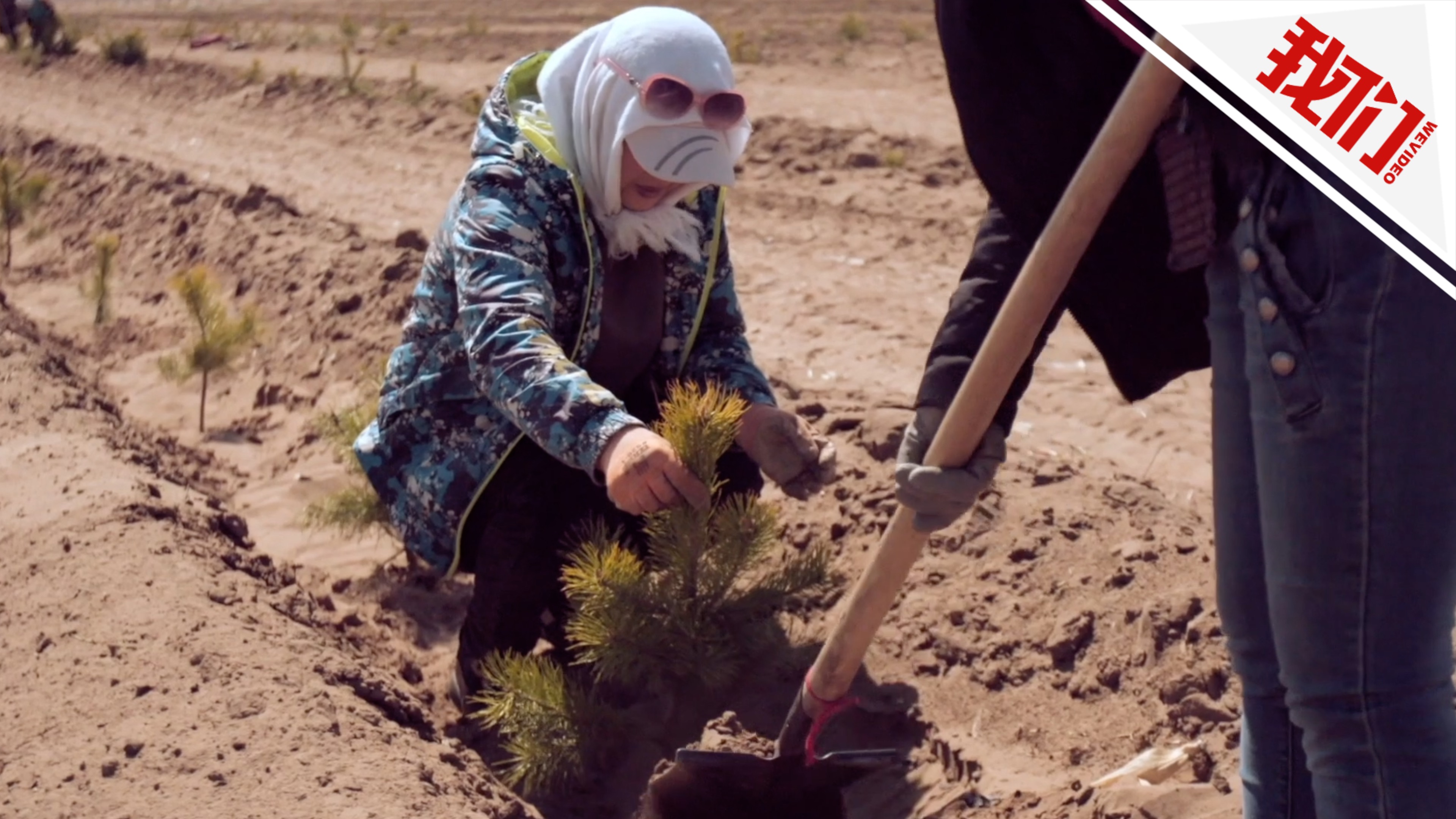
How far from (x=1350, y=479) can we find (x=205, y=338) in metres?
4.21

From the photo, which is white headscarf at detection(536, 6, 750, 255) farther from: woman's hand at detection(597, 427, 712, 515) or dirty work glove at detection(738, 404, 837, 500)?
woman's hand at detection(597, 427, 712, 515)

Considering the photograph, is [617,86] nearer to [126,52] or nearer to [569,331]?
[569,331]

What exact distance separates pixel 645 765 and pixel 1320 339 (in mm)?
1886

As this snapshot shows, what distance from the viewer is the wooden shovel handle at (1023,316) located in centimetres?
181

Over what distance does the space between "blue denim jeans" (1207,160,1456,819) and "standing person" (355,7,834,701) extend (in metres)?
1.24

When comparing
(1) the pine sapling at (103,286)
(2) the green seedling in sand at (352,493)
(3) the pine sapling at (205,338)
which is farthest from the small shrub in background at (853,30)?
(2) the green seedling in sand at (352,493)

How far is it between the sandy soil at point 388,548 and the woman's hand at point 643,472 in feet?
1.49

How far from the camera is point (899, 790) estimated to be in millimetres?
3031

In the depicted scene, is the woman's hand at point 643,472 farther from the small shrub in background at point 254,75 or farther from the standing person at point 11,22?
the standing person at point 11,22

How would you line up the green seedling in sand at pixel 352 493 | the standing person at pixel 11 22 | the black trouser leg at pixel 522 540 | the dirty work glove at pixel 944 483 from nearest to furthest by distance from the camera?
the dirty work glove at pixel 944 483 → the black trouser leg at pixel 522 540 → the green seedling in sand at pixel 352 493 → the standing person at pixel 11 22

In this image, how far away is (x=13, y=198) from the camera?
7.11 metres

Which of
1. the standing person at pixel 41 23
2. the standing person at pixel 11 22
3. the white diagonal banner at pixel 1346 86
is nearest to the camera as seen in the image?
the white diagonal banner at pixel 1346 86

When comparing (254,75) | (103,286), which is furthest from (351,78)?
(103,286)

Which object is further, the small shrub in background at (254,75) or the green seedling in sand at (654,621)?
the small shrub in background at (254,75)
